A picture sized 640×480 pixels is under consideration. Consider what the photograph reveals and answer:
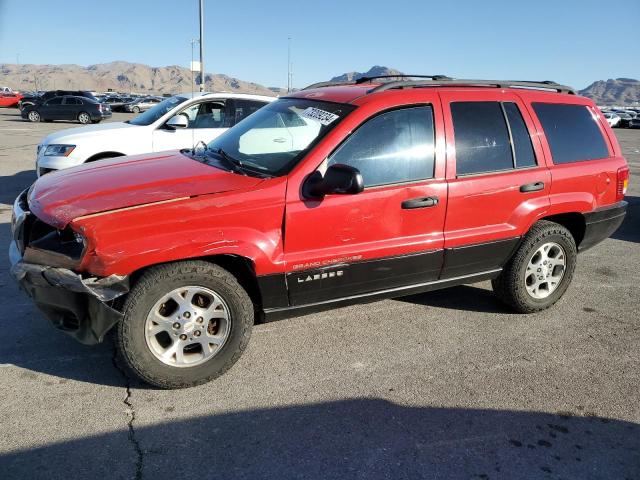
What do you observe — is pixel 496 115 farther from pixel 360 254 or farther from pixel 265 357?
pixel 265 357

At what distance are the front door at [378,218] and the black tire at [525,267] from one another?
0.81 m

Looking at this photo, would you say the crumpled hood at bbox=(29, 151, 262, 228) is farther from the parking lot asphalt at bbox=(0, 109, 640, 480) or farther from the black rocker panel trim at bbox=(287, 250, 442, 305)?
the parking lot asphalt at bbox=(0, 109, 640, 480)

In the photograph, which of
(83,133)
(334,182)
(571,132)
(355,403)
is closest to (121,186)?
(334,182)

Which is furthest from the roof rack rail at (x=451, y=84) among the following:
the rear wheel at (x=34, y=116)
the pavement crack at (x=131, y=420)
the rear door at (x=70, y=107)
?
the rear wheel at (x=34, y=116)

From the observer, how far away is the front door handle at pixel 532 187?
400 centimetres

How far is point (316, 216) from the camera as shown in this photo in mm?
3279

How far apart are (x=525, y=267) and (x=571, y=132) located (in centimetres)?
124

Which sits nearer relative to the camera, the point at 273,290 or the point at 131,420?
the point at 131,420

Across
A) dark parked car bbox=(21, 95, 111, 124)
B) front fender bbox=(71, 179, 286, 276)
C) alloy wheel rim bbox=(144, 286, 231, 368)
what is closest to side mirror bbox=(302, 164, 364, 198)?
front fender bbox=(71, 179, 286, 276)

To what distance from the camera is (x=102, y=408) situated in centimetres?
294

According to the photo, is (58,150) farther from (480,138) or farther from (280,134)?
(480,138)

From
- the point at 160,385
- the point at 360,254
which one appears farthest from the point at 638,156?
the point at 160,385

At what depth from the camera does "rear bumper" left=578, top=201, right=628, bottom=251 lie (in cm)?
449

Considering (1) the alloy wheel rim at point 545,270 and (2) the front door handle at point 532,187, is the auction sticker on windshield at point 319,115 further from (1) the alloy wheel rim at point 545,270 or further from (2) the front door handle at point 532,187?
(1) the alloy wheel rim at point 545,270
